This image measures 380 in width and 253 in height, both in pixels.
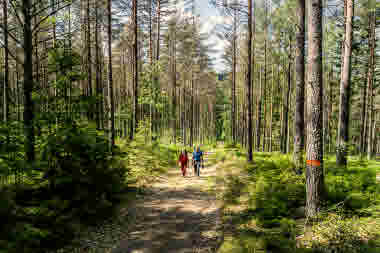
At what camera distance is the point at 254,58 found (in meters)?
27.9

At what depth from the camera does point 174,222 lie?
21.7 ft

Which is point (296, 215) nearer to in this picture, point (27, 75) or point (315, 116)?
point (315, 116)

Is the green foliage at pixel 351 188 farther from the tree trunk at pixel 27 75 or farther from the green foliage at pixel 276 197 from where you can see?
the tree trunk at pixel 27 75

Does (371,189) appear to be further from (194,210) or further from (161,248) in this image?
(161,248)

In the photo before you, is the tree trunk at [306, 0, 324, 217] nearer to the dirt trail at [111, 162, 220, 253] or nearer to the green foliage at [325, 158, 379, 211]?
the green foliage at [325, 158, 379, 211]

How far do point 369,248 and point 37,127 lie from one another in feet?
25.0

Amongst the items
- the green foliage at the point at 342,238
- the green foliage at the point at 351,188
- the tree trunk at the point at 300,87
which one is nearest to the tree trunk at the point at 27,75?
the green foliage at the point at 342,238

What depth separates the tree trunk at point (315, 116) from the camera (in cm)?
536

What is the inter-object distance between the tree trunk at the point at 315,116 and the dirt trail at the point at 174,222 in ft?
8.75

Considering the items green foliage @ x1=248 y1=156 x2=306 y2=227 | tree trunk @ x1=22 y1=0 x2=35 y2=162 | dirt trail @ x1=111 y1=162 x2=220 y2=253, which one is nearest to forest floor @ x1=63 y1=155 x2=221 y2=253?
A: dirt trail @ x1=111 y1=162 x2=220 y2=253

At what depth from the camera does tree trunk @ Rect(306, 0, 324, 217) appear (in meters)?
5.36

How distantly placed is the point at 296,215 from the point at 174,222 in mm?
3375

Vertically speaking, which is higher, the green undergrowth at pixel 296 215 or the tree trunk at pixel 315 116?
the tree trunk at pixel 315 116

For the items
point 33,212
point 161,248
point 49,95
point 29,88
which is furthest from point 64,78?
point 161,248
